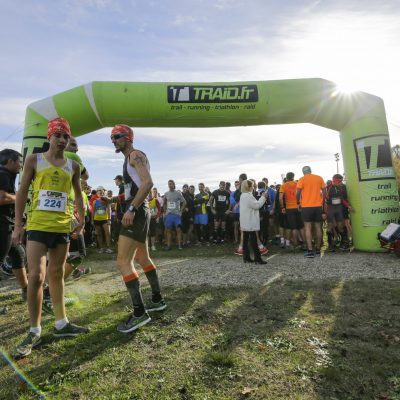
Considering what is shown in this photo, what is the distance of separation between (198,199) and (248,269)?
18.6 ft

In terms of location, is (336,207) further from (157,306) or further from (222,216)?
(157,306)

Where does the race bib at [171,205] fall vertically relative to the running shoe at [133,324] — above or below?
above

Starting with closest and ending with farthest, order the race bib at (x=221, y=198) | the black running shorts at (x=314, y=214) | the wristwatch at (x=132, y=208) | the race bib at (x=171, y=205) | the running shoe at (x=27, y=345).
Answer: the running shoe at (x=27, y=345)
the wristwatch at (x=132, y=208)
the black running shorts at (x=314, y=214)
the race bib at (x=171, y=205)
the race bib at (x=221, y=198)

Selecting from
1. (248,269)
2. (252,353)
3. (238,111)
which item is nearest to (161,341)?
(252,353)

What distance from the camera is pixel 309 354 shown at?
2.79 meters

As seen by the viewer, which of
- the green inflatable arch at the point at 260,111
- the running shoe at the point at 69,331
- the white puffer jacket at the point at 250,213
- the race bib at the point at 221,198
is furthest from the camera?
the race bib at the point at 221,198

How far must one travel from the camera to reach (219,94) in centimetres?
797

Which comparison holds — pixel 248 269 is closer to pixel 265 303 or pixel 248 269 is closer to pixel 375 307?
pixel 265 303

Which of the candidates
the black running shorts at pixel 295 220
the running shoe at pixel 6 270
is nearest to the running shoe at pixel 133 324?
the running shoe at pixel 6 270

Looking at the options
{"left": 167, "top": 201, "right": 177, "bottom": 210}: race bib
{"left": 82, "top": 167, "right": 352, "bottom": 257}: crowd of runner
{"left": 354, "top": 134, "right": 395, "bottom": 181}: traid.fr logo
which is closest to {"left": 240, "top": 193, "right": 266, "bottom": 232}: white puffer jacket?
{"left": 82, "top": 167, "right": 352, "bottom": 257}: crowd of runner

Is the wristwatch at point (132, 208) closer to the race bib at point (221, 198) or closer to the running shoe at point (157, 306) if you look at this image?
the running shoe at point (157, 306)

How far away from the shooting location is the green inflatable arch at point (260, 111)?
25.2 feet

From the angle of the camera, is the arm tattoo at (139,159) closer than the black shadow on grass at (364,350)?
No

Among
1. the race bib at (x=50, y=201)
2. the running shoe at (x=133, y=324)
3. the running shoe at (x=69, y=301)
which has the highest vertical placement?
the race bib at (x=50, y=201)
